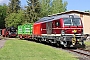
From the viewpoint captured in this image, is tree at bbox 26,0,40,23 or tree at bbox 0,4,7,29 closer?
tree at bbox 26,0,40,23

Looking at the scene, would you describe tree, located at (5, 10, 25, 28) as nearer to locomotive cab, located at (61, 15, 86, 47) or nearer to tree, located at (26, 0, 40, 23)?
tree, located at (26, 0, 40, 23)

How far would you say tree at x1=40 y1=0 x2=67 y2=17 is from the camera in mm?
89438

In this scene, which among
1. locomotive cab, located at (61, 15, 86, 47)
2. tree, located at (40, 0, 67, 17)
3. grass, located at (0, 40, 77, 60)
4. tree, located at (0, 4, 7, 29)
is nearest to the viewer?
grass, located at (0, 40, 77, 60)

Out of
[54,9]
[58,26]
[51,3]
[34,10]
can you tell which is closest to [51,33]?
[58,26]

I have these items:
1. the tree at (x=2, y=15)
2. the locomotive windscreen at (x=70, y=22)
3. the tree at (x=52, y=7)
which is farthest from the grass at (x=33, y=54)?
the tree at (x=2, y=15)

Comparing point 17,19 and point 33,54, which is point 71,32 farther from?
point 17,19

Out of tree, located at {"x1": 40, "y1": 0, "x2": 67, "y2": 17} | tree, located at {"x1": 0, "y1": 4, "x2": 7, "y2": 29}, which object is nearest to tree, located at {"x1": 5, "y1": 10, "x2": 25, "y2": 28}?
tree, located at {"x1": 40, "y1": 0, "x2": 67, "y2": 17}

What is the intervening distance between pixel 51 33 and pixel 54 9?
206 feet

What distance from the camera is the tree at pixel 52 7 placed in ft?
293

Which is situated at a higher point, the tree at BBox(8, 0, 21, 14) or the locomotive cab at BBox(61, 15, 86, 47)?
the tree at BBox(8, 0, 21, 14)

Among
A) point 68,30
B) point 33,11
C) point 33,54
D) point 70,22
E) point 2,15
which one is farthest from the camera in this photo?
point 2,15

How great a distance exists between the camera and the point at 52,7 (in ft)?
306

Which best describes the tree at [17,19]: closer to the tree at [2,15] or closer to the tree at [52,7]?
the tree at [52,7]

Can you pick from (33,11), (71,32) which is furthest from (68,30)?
(33,11)
